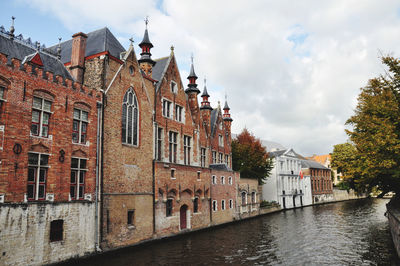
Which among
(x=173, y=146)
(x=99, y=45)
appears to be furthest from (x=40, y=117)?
(x=173, y=146)

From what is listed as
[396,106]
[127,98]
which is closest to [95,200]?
[127,98]

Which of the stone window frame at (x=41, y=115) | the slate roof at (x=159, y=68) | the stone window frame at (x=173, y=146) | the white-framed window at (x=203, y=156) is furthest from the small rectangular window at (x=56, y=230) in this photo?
the white-framed window at (x=203, y=156)

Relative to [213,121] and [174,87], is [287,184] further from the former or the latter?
[174,87]

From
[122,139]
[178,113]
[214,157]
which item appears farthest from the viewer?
[214,157]

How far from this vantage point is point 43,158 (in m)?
16.0

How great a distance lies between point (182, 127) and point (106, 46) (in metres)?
10.6

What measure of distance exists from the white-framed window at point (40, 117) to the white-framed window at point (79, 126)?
69.4 inches

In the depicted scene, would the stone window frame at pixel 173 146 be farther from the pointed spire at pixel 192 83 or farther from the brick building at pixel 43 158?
the brick building at pixel 43 158

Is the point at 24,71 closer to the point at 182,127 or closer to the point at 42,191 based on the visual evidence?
the point at 42,191

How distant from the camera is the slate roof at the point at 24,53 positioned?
17.1 meters

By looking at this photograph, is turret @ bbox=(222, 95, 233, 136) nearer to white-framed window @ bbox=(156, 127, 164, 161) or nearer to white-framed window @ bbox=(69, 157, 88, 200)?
white-framed window @ bbox=(156, 127, 164, 161)

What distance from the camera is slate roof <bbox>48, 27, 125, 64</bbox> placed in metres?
21.9

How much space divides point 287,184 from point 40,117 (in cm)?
4708

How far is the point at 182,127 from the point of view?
2894cm
